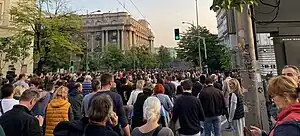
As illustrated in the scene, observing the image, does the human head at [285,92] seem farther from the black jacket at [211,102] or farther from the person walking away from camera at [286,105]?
the black jacket at [211,102]

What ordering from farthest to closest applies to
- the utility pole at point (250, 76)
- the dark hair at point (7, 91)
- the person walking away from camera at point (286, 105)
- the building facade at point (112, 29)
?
1. the building facade at point (112, 29)
2. the dark hair at point (7, 91)
3. the utility pole at point (250, 76)
4. the person walking away from camera at point (286, 105)

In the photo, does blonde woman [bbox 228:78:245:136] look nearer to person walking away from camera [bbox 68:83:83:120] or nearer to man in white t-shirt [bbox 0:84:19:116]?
person walking away from camera [bbox 68:83:83:120]

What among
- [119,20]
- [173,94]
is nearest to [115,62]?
[119,20]

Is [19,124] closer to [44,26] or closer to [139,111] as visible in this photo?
[139,111]

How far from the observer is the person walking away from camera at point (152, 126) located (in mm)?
3576

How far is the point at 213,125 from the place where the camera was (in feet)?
25.5

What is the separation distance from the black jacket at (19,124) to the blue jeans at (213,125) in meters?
5.01

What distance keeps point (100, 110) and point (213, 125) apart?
517 cm

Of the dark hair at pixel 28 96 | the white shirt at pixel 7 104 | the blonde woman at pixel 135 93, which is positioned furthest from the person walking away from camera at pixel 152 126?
the blonde woman at pixel 135 93

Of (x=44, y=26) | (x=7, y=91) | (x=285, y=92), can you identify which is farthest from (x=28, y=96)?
(x=44, y=26)

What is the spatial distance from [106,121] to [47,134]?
7.49 ft

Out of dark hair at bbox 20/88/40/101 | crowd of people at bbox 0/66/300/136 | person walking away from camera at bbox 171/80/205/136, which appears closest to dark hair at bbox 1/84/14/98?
crowd of people at bbox 0/66/300/136

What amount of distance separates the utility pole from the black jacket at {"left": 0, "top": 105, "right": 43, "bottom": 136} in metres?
2.93

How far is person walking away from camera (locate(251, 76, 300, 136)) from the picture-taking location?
6.64 feet
